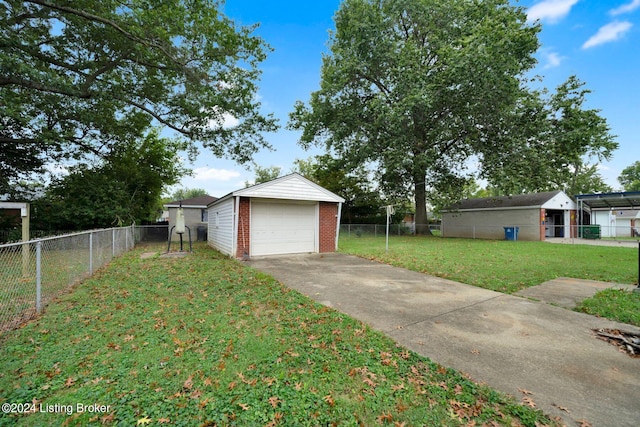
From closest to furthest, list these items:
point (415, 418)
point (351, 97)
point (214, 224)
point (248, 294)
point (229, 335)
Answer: point (415, 418) < point (229, 335) < point (248, 294) < point (214, 224) < point (351, 97)

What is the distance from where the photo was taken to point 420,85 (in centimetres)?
1470

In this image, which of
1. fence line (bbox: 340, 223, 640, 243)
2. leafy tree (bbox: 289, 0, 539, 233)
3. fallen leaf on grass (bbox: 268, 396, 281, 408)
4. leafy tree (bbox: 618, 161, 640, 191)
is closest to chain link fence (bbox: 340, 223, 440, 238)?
fence line (bbox: 340, 223, 640, 243)

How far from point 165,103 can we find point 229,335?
12871 millimetres

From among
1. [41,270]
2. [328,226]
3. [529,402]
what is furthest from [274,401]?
[328,226]

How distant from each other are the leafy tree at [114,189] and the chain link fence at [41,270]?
7820mm

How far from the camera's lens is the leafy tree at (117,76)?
847cm

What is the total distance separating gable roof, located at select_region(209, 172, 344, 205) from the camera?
966cm

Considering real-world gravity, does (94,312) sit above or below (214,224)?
below

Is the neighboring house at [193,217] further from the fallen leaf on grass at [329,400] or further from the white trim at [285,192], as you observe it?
the fallen leaf on grass at [329,400]

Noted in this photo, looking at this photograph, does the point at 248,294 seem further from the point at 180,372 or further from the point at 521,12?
the point at 521,12

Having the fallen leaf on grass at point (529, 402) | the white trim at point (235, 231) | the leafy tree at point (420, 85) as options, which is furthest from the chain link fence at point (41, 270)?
the leafy tree at point (420, 85)

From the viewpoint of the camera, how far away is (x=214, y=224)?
527 inches

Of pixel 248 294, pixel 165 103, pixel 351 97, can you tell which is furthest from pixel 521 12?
pixel 248 294

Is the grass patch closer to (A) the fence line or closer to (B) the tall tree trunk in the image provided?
(A) the fence line
